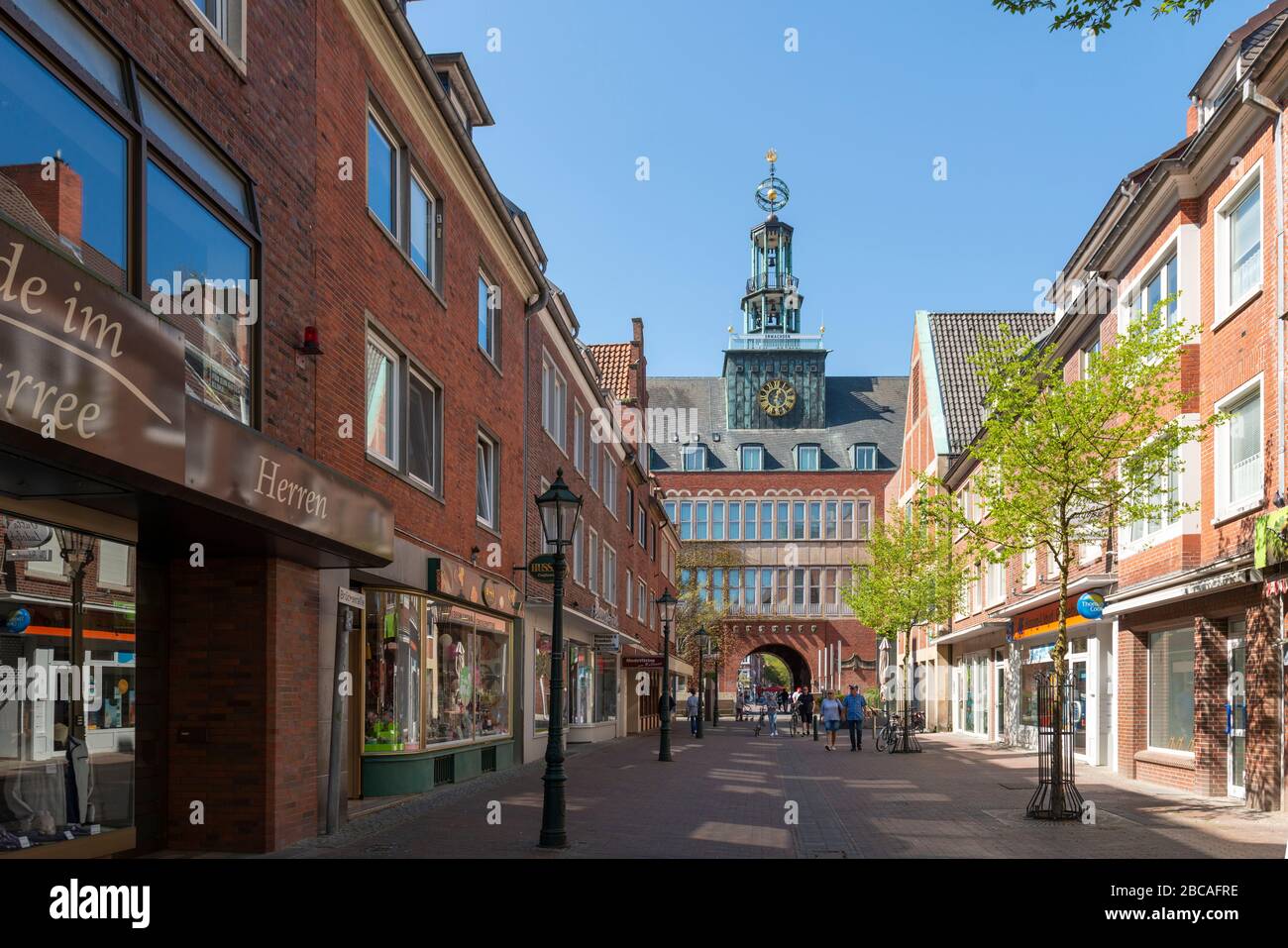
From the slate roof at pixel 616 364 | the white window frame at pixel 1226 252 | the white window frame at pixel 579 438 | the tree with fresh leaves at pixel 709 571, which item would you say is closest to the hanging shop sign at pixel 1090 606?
the white window frame at pixel 1226 252

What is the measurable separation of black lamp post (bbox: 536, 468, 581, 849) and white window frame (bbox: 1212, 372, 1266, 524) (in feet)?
29.1

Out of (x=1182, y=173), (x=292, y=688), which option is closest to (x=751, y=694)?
(x=1182, y=173)

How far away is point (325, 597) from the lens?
1287 centimetres

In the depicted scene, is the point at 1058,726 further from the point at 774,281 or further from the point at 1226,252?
the point at 774,281

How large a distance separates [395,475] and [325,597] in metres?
3.08

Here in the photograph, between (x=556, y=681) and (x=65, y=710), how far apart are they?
15.6 feet

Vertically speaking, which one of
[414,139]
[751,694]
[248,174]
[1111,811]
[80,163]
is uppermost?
[414,139]

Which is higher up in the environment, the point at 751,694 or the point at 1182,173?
the point at 1182,173

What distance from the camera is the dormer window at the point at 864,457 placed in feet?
263

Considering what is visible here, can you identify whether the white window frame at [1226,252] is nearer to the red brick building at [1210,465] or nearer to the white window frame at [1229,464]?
the red brick building at [1210,465]

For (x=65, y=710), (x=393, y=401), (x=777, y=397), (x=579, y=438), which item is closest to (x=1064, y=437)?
(x=393, y=401)

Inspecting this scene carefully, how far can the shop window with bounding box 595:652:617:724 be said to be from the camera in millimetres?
36156

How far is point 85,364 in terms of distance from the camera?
22.8 feet

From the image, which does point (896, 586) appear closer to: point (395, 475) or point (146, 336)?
point (395, 475)
